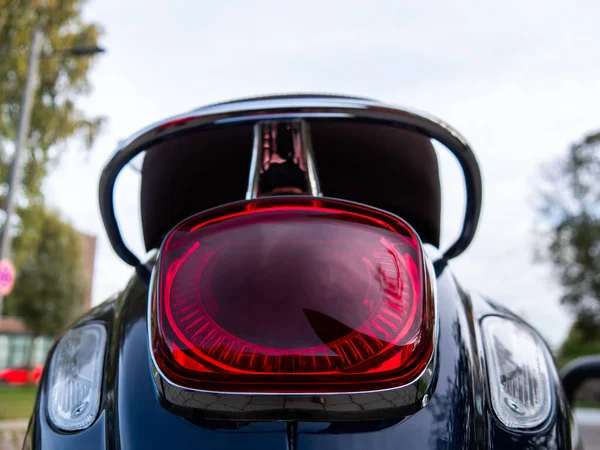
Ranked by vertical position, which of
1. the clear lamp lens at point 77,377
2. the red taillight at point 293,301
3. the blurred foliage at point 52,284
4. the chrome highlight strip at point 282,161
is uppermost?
the chrome highlight strip at point 282,161

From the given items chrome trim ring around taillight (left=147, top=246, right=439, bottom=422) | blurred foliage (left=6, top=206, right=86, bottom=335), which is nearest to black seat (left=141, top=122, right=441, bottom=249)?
chrome trim ring around taillight (left=147, top=246, right=439, bottom=422)

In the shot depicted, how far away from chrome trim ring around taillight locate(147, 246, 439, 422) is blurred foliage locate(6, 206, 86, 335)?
104 feet

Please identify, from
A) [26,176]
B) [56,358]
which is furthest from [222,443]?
[26,176]

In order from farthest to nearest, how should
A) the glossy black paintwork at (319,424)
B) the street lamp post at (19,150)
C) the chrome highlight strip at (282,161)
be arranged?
the street lamp post at (19,150)
the chrome highlight strip at (282,161)
the glossy black paintwork at (319,424)

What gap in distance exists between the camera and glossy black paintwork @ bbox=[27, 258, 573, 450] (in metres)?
0.78

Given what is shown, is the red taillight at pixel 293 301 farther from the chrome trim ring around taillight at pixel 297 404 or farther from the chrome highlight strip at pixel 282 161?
the chrome highlight strip at pixel 282 161

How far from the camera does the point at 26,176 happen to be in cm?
1525

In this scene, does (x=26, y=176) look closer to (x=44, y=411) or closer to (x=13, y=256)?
(x=13, y=256)

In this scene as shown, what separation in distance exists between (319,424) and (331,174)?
78cm

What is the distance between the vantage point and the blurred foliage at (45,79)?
47.8 ft

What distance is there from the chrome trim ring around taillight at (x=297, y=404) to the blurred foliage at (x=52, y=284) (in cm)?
3173

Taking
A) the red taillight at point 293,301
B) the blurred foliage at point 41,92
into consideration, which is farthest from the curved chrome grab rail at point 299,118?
the blurred foliage at point 41,92

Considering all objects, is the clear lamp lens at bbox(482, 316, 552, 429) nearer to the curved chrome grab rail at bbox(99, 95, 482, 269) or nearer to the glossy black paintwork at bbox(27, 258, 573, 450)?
the glossy black paintwork at bbox(27, 258, 573, 450)

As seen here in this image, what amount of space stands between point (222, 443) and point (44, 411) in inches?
15.9
